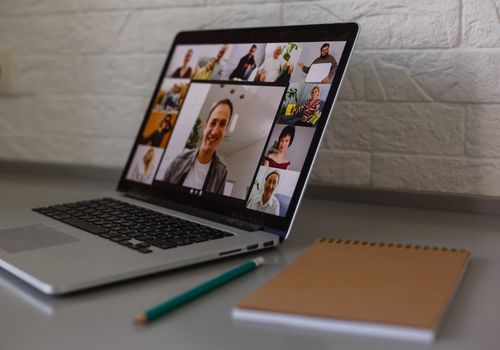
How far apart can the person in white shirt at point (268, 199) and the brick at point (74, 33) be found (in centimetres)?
52

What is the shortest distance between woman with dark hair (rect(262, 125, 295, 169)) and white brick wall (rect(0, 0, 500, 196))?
24 centimetres

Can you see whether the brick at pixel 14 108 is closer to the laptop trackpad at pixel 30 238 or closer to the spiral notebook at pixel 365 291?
the laptop trackpad at pixel 30 238

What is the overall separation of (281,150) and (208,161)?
0.45 feet

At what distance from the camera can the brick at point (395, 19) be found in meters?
1.00

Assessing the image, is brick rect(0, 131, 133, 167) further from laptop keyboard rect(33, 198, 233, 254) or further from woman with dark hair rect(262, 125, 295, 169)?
woman with dark hair rect(262, 125, 295, 169)

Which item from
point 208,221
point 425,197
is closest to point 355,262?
point 208,221

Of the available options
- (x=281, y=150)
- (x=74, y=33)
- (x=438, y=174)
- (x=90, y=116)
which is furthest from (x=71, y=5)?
(x=438, y=174)

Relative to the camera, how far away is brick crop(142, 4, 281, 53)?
114cm

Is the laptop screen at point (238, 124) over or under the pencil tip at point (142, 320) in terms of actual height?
over

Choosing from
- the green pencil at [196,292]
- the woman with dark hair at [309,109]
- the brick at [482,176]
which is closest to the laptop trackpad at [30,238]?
the green pencil at [196,292]

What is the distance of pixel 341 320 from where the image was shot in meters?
0.56

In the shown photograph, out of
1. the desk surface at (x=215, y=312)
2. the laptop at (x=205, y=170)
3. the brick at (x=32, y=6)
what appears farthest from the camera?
the brick at (x=32, y=6)

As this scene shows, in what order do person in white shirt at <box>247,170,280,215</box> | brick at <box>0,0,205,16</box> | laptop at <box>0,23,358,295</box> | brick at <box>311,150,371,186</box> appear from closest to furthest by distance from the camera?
laptop at <box>0,23,358,295</box>
person in white shirt at <box>247,170,280,215</box>
brick at <box>311,150,371,186</box>
brick at <box>0,0,205,16</box>

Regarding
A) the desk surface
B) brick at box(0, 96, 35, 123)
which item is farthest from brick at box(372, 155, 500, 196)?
brick at box(0, 96, 35, 123)
